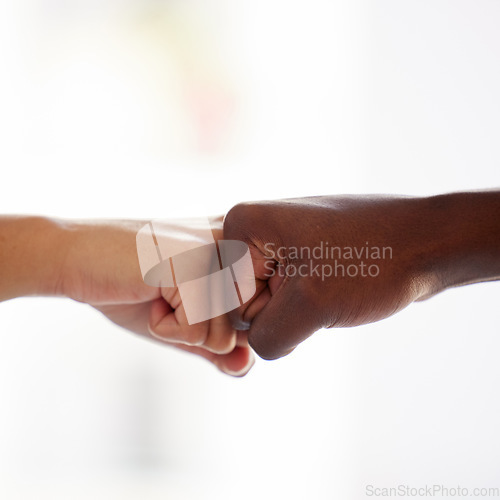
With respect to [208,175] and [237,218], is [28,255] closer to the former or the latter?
[237,218]

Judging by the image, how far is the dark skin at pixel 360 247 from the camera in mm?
776

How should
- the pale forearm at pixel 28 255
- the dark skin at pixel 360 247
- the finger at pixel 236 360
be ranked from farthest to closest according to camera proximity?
the finger at pixel 236 360, the pale forearm at pixel 28 255, the dark skin at pixel 360 247

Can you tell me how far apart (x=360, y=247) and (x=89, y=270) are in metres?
0.42

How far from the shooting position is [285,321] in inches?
31.1

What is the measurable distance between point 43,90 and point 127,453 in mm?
1138

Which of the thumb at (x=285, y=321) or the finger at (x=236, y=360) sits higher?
the thumb at (x=285, y=321)

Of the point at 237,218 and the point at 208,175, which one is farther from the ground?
the point at 208,175

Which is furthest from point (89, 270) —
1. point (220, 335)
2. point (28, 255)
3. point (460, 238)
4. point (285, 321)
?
point (460, 238)

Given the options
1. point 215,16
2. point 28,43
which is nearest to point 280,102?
point 215,16

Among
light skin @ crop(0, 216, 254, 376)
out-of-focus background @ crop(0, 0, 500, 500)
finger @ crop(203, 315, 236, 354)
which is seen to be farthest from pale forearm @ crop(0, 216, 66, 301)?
out-of-focus background @ crop(0, 0, 500, 500)

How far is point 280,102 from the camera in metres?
1.89

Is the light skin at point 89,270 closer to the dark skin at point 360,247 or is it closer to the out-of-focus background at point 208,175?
the dark skin at point 360,247

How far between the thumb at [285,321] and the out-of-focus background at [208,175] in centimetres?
106

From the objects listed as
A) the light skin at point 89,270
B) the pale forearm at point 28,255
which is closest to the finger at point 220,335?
the light skin at point 89,270
